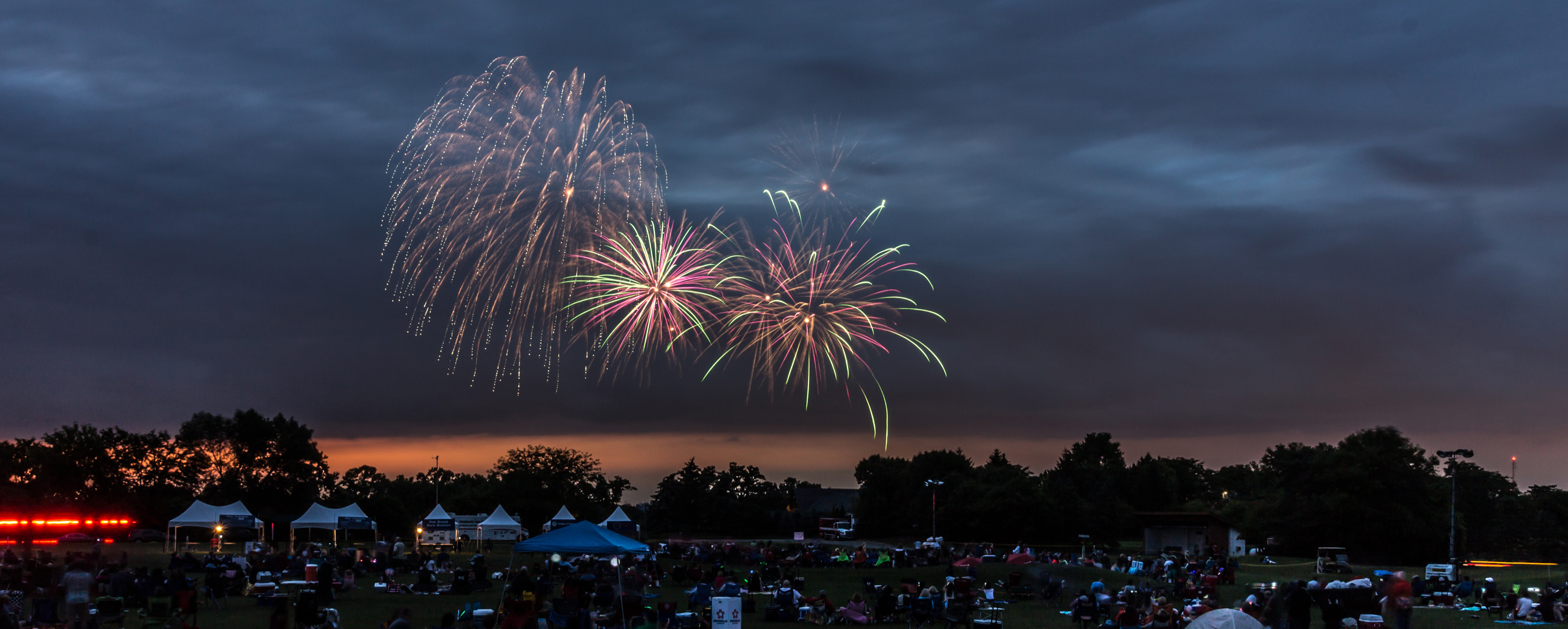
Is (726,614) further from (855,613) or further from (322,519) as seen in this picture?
(322,519)

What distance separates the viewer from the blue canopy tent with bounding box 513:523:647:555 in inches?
917

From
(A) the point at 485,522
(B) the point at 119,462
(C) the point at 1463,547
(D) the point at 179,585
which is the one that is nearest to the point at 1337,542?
(C) the point at 1463,547

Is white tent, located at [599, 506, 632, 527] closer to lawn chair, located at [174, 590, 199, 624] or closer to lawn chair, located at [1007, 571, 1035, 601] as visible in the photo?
lawn chair, located at [1007, 571, 1035, 601]

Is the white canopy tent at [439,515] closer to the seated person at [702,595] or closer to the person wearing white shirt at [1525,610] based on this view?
the seated person at [702,595]

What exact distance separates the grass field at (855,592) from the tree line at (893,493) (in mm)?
13219

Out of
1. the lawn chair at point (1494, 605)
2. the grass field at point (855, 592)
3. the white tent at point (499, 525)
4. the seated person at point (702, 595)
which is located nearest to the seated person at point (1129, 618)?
the grass field at point (855, 592)

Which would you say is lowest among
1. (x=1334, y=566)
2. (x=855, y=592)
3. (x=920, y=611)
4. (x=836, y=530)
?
(x=836, y=530)

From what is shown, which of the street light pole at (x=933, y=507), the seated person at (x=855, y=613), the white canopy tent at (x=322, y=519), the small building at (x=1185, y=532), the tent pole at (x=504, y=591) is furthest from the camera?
the street light pole at (x=933, y=507)

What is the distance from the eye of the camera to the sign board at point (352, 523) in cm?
4597

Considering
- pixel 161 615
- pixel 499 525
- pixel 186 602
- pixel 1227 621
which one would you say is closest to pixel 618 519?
pixel 499 525

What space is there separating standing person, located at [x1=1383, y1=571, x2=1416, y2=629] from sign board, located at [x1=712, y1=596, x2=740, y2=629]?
422 inches

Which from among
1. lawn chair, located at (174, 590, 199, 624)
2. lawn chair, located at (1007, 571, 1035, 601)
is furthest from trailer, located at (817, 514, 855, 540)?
lawn chair, located at (174, 590, 199, 624)

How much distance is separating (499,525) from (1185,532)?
3257cm

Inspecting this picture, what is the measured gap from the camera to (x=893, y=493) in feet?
266
